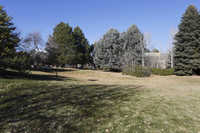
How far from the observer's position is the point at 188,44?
98.8ft

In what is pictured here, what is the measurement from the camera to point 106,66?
41.5m

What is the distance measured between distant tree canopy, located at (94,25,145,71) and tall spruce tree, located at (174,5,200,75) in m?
10.8

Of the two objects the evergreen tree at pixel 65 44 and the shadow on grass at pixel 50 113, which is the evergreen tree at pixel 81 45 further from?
the shadow on grass at pixel 50 113

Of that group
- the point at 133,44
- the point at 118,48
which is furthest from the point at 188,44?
the point at 118,48

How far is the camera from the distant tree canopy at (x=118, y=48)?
40.2 m

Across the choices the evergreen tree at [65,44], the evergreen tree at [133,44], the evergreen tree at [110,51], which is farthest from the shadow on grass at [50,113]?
the evergreen tree at [65,44]

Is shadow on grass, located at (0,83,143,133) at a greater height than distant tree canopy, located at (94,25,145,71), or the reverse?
distant tree canopy, located at (94,25,145,71)

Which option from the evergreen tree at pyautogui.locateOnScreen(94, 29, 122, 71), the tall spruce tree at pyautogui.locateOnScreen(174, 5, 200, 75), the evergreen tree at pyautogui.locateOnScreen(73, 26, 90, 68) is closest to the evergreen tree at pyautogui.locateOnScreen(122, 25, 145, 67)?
the evergreen tree at pyautogui.locateOnScreen(94, 29, 122, 71)

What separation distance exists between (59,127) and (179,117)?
488 cm

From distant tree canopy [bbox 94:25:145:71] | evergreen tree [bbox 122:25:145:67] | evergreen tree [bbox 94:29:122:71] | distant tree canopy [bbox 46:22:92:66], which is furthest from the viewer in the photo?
distant tree canopy [bbox 46:22:92:66]

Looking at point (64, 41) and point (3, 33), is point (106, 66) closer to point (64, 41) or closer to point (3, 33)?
point (64, 41)

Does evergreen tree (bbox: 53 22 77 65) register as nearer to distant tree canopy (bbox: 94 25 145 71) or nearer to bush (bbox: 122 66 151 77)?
distant tree canopy (bbox: 94 25 145 71)

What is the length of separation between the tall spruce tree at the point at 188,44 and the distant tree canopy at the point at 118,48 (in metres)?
10.8

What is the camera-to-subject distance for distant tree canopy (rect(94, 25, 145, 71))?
40219 mm
